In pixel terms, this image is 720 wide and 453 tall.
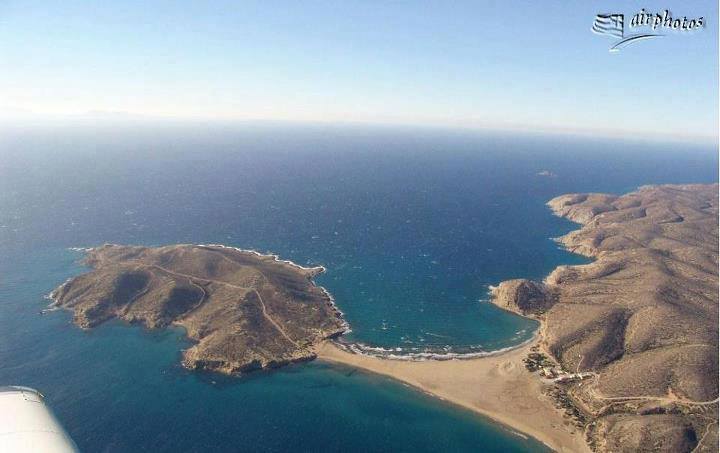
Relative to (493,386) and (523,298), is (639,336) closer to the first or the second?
(523,298)

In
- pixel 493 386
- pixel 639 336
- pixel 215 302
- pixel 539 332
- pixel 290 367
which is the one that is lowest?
pixel 493 386

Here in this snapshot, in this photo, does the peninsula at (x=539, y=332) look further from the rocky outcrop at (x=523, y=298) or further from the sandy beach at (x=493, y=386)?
the rocky outcrop at (x=523, y=298)

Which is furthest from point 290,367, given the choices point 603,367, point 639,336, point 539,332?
point 639,336

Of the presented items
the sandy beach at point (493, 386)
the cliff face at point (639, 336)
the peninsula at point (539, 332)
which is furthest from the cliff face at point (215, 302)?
the cliff face at point (639, 336)

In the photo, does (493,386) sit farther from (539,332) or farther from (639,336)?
(639,336)

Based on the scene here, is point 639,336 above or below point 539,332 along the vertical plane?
above

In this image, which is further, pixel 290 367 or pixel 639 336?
pixel 639 336

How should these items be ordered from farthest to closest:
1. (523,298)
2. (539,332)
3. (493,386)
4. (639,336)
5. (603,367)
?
(523,298) → (539,332) → (639,336) → (603,367) → (493,386)

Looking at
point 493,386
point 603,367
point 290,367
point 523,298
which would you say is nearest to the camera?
point 493,386
